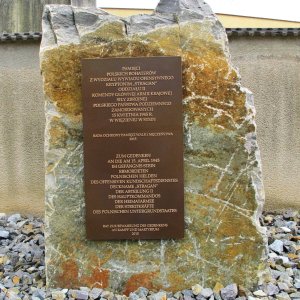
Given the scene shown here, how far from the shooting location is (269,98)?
20.0 ft

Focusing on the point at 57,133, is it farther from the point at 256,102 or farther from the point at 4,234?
the point at 256,102

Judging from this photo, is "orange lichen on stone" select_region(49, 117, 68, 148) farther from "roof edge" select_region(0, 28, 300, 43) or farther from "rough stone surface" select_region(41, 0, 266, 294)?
"roof edge" select_region(0, 28, 300, 43)

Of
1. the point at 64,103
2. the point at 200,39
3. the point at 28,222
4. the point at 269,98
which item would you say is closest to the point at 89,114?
the point at 64,103

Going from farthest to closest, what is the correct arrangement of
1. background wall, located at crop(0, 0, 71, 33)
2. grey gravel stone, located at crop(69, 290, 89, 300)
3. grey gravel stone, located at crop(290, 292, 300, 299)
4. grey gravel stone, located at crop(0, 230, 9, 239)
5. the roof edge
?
background wall, located at crop(0, 0, 71, 33) < the roof edge < grey gravel stone, located at crop(0, 230, 9, 239) < grey gravel stone, located at crop(290, 292, 300, 299) < grey gravel stone, located at crop(69, 290, 89, 300)

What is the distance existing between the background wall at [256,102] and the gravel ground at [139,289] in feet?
3.64

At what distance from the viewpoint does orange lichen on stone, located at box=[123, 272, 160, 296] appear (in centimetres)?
346

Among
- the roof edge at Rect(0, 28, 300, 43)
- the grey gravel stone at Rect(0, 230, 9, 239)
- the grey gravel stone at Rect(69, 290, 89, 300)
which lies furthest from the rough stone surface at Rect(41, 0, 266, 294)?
the roof edge at Rect(0, 28, 300, 43)

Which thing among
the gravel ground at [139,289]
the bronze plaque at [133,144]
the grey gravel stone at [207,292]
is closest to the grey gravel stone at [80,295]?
the gravel ground at [139,289]

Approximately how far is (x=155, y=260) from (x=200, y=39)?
66.3 inches

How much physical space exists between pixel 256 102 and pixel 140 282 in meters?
3.43

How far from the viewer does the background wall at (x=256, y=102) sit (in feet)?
19.9

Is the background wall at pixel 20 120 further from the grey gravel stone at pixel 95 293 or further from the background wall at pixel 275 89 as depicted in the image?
the grey gravel stone at pixel 95 293

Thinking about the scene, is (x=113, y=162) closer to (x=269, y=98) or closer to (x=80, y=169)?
(x=80, y=169)

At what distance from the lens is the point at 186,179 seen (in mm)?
3445
